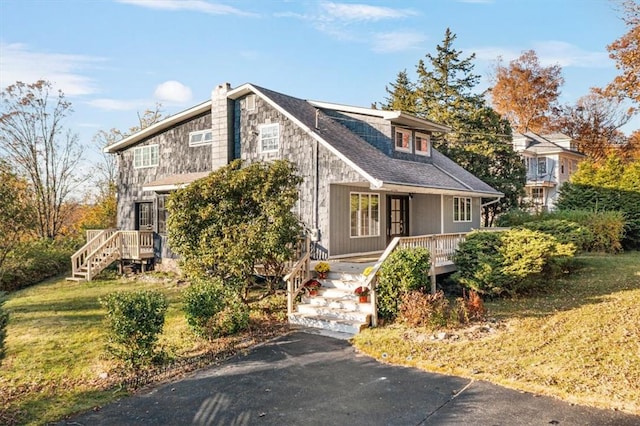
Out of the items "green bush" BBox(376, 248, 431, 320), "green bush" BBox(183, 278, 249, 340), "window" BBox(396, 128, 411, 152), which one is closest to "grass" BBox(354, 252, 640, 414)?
"green bush" BBox(376, 248, 431, 320)

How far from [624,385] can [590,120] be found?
42.4m

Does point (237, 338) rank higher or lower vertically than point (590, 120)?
lower

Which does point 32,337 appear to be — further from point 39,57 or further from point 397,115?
point 397,115

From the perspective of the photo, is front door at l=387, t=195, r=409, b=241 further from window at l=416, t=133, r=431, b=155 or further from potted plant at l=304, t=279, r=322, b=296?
potted plant at l=304, t=279, r=322, b=296

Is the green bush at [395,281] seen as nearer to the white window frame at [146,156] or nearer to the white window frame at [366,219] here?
the white window frame at [366,219]

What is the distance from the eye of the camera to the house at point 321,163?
13.8 meters

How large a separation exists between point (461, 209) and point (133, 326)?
16147mm

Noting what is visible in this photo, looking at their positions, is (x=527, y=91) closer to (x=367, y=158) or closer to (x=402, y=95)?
(x=402, y=95)

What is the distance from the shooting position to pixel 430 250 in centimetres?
1161

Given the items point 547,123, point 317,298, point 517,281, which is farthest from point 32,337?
point 547,123

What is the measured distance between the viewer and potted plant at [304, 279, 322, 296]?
10820 mm

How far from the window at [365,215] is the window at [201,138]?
21.1 ft

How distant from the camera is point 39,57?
52.5ft

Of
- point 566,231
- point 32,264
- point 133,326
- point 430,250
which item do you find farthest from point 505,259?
point 32,264
